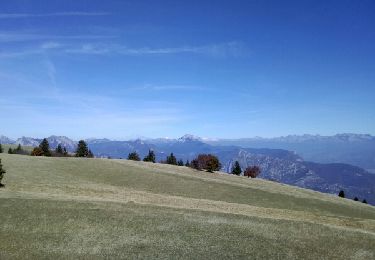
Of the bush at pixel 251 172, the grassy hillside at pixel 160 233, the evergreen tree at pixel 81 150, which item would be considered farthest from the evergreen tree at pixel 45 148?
the grassy hillside at pixel 160 233

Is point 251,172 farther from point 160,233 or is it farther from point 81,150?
point 160,233

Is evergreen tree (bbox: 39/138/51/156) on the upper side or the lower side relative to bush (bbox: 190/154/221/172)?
upper

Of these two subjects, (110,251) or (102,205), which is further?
(102,205)

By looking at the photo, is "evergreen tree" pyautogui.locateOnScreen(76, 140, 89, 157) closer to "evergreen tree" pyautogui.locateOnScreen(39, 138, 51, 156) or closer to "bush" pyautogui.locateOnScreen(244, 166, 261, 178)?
"evergreen tree" pyautogui.locateOnScreen(39, 138, 51, 156)

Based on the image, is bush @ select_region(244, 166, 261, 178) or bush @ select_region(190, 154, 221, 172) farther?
bush @ select_region(244, 166, 261, 178)

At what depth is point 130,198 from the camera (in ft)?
203

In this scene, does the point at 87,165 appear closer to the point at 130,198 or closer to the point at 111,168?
the point at 111,168

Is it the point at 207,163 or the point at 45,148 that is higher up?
the point at 45,148

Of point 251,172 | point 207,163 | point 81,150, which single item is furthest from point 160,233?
point 81,150

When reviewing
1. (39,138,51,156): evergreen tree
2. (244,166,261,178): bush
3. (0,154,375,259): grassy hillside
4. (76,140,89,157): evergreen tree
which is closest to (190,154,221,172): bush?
(244,166,261,178): bush

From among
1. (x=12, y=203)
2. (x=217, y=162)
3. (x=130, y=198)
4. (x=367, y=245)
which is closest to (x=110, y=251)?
(x=12, y=203)

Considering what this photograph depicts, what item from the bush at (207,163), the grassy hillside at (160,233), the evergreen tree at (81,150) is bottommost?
the grassy hillside at (160,233)

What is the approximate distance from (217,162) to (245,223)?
97.8 meters

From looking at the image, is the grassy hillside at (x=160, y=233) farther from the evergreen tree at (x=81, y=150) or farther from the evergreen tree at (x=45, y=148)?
the evergreen tree at (x=81, y=150)
